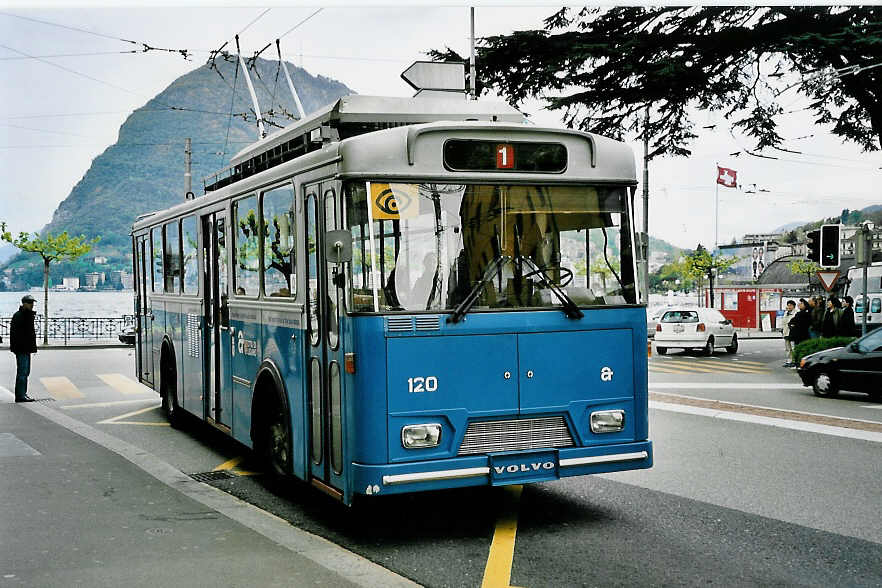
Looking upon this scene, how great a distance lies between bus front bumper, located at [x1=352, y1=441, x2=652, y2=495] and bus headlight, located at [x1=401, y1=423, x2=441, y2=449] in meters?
0.12

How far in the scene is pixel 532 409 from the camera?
670 centimetres

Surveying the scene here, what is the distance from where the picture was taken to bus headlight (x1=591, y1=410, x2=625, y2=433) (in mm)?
6914

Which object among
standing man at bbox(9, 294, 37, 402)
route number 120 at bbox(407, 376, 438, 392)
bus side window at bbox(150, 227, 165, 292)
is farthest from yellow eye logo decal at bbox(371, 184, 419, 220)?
standing man at bbox(9, 294, 37, 402)

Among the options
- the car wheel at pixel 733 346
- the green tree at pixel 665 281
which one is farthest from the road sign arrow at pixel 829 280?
the green tree at pixel 665 281

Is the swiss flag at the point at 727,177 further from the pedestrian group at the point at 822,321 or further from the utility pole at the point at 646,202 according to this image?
the pedestrian group at the point at 822,321

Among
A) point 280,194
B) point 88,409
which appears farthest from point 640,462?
point 88,409

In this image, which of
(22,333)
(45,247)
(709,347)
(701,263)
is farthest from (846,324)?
(701,263)

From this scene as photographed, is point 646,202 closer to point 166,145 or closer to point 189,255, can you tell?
point 166,145

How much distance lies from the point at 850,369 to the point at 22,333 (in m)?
13.8

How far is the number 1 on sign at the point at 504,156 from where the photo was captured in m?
6.77

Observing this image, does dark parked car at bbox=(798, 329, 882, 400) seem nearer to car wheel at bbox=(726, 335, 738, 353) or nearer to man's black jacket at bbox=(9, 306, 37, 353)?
car wheel at bbox=(726, 335, 738, 353)

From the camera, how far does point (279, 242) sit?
787cm

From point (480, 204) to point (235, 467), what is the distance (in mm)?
4581

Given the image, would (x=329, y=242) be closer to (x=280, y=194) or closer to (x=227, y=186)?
(x=280, y=194)
